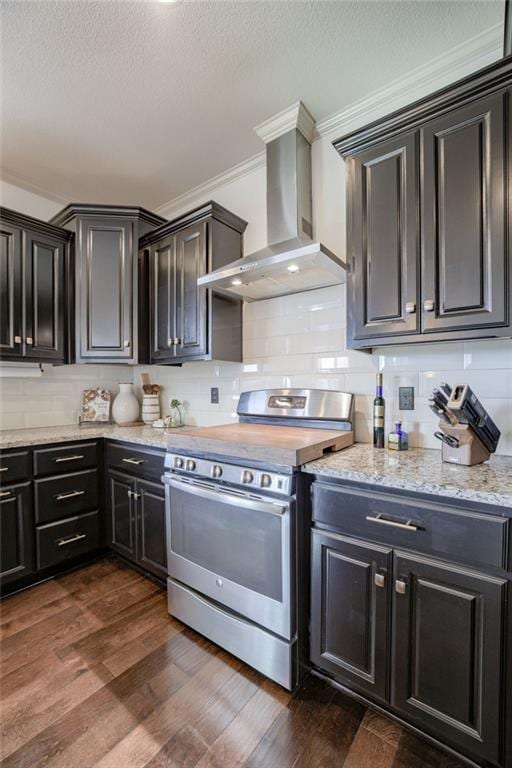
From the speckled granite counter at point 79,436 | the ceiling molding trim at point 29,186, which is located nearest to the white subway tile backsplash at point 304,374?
the speckled granite counter at point 79,436

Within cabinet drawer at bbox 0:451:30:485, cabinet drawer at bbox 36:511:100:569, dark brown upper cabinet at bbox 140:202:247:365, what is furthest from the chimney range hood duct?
cabinet drawer at bbox 36:511:100:569

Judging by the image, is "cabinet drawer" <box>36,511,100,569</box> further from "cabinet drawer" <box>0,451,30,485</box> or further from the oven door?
the oven door

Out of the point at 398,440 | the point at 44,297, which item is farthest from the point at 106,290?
the point at 398,440

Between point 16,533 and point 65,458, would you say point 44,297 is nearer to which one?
point 65,458

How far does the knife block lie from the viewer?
1333mm

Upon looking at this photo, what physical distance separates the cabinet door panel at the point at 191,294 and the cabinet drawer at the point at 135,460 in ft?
2.34

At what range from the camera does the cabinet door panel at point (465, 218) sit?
4.22 ft

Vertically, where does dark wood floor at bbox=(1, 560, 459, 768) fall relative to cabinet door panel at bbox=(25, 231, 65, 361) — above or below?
below

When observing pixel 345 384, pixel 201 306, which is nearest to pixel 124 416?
pixel 201 306

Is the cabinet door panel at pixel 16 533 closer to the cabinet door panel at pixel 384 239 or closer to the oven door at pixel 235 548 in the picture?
the oven door at pixel 235 548

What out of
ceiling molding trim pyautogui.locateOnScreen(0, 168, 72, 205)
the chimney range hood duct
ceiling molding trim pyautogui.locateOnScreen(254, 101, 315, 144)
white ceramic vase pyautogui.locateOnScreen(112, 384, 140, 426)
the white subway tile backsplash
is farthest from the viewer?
white ceramic vase pyautogui.locateOnScreen(112, 384, 140, 426)

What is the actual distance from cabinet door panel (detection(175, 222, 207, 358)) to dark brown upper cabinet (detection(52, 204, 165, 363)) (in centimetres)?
42

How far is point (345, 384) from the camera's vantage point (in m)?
1.99

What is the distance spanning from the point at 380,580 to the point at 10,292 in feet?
9.04
